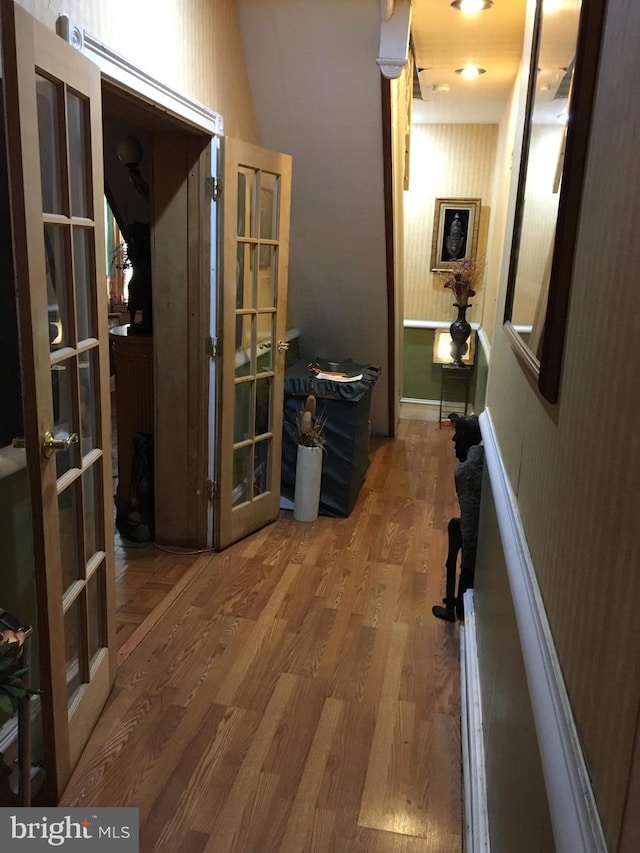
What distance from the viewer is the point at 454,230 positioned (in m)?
6.06

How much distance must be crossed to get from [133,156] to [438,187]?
138 inches

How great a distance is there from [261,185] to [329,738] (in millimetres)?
2444

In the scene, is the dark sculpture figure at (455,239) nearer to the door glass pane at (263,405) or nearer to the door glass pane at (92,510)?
the door glass pane at (263,405)

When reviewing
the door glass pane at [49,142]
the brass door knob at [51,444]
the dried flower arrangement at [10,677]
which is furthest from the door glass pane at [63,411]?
the dried flower arrangement at [10,677]

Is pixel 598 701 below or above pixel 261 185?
below

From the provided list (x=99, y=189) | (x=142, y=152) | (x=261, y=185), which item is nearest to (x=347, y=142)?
(x=261, y=185)

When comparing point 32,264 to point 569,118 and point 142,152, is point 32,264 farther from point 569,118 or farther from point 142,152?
point 142,152

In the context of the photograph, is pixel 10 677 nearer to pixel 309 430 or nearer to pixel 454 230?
pixel 309 430

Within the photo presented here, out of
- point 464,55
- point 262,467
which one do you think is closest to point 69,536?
point 262,467

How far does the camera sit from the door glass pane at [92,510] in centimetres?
209

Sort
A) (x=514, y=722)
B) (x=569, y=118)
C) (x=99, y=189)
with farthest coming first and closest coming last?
(x=99, y=189)
(x=514, y=722)
(x=569, y=118)

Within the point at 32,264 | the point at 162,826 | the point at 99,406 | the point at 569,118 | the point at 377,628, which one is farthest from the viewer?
the point at 377,628

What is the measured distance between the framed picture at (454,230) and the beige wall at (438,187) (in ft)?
0.17

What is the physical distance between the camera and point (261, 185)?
3326mm
